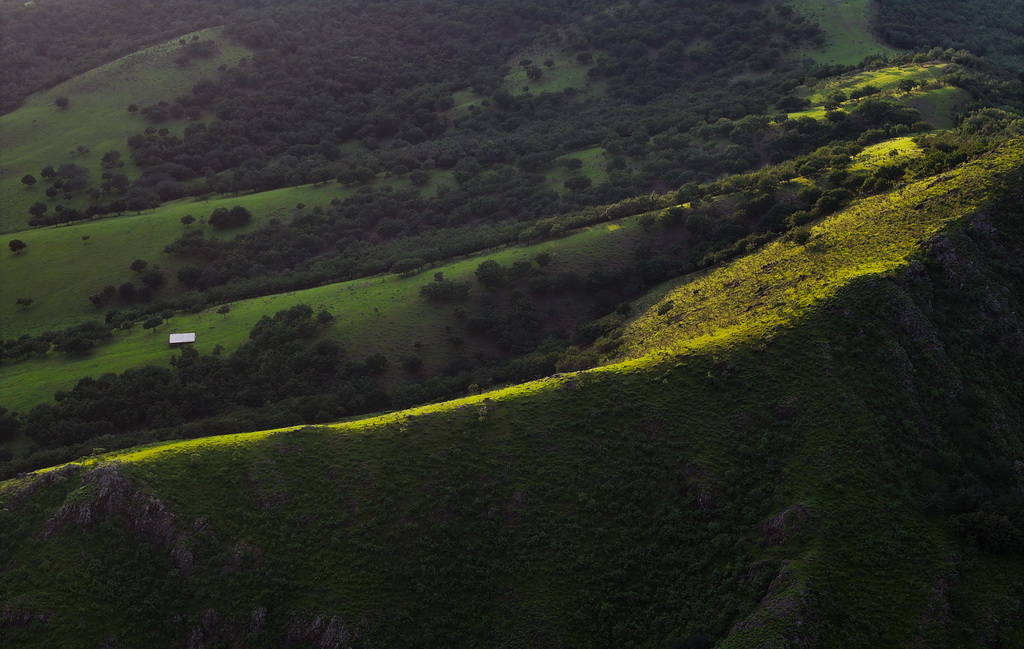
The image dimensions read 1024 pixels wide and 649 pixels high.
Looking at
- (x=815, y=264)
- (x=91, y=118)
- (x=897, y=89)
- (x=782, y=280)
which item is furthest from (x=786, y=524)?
(x=91, y=118)

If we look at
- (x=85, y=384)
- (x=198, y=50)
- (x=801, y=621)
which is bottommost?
(x=85, y=384)

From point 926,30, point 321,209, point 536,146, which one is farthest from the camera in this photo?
point 926,30

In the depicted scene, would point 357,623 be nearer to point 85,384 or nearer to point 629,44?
point 85,384

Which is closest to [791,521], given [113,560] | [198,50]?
[113,560]

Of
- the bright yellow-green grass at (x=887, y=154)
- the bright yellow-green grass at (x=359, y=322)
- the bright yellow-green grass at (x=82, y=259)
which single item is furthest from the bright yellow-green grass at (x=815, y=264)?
the bright yellow-green grass at (x=82, y=259)

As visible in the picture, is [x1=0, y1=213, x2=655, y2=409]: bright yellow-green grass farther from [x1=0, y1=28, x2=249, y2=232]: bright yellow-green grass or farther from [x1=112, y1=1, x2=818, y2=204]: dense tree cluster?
[x1=0, y1=28, x2=249, y2=232]: bright yellow-green grass

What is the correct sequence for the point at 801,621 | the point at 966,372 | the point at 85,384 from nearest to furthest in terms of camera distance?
the point at 801,621, the point at 966,372, the point at 85,384

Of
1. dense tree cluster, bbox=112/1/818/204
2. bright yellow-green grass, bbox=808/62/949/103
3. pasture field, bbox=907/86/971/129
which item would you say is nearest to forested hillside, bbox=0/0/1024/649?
pasture field, bbox=907/86/971/129
